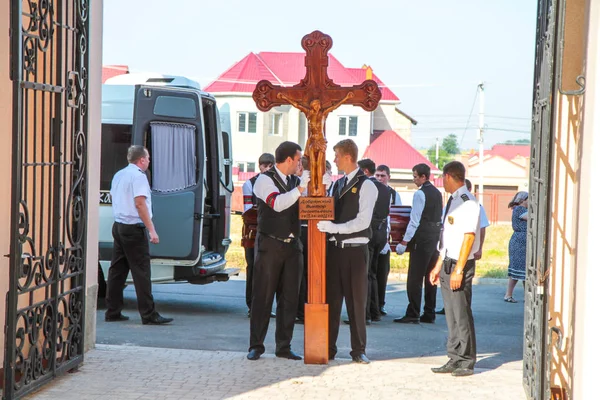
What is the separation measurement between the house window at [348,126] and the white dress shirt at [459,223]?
53.2 meters

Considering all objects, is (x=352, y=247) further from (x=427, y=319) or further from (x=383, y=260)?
(x=383, y=260)

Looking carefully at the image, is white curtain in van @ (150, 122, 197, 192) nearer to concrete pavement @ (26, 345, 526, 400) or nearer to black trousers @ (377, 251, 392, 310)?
black trousers @ (377, 251, 392, 310)

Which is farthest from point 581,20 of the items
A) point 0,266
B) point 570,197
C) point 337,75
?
point 337,75

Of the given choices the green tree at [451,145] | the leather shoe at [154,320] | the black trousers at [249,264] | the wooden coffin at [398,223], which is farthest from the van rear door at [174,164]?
the green tree at [451,145]

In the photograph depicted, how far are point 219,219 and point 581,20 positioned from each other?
6.77 metres

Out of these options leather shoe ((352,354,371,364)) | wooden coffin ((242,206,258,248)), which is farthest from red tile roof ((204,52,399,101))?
leather shoe ((352,354,371,364))

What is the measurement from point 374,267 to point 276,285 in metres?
3.07

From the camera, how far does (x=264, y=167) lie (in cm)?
1149

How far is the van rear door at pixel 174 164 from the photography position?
37.0 feet

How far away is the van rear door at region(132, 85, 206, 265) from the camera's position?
11289mm

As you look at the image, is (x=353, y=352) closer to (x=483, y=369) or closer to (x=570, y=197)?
(x=483, y=369)

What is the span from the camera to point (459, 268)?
7.59 m

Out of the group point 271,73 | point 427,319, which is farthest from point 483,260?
point 271,73

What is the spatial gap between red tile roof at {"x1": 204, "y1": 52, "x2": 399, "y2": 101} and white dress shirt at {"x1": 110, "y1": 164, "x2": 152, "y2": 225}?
42.9 metres
